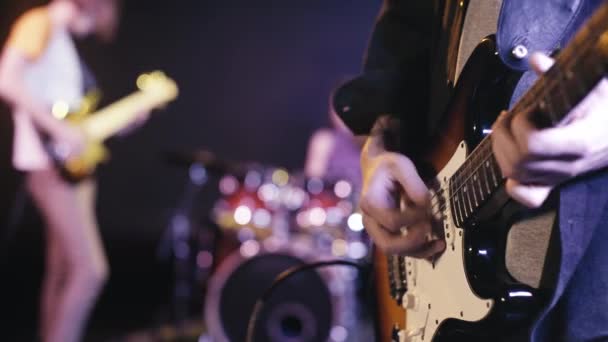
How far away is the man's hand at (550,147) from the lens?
67cm

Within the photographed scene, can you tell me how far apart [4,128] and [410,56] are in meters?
3.89

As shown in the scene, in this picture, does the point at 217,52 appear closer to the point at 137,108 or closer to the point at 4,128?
the point at 137,108

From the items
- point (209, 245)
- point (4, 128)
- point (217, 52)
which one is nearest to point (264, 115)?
point (217, 52)

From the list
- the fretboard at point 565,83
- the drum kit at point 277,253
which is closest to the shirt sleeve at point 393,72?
the fretboard at point 565,83

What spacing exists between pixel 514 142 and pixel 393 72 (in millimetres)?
747

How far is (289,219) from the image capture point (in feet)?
13.4

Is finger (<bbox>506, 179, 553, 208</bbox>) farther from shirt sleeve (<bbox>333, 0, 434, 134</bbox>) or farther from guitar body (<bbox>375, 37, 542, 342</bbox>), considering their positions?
shirt sleeve (<bbox>333, 0, 434, 134</bbox>)

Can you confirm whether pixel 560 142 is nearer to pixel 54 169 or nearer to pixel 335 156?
pixel 54 169

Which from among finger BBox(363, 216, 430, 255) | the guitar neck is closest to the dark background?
the guitar neck

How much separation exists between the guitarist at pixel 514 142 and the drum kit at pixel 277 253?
187cm

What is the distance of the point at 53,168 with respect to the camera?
3.14 meters

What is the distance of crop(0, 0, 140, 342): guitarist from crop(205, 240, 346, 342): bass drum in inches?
26.0

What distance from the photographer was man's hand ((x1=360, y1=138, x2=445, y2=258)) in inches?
43.3

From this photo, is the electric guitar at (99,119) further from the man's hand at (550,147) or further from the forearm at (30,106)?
the man's hand at (550,147)
